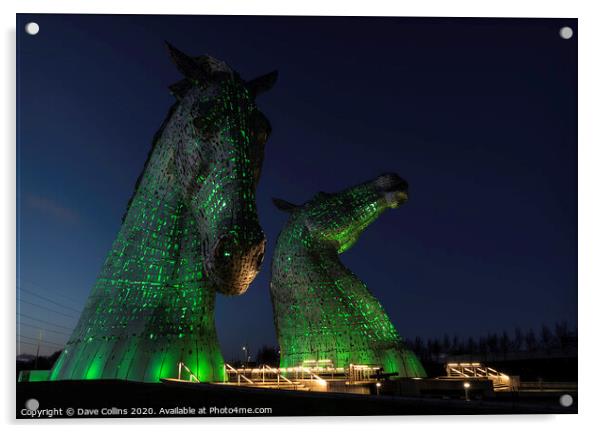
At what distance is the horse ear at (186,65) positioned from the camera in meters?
7.32

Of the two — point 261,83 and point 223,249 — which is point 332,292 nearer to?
point 261,83

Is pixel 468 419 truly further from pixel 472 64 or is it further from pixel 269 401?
pixel 472 64

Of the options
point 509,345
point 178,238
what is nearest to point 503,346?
point 509,345

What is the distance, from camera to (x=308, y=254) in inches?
566

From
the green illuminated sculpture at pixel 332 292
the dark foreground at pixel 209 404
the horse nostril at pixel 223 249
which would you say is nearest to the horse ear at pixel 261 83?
the horse nostril at pixel 223 249

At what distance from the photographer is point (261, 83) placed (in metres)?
8.14

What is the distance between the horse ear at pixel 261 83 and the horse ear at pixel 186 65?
71 centimetres

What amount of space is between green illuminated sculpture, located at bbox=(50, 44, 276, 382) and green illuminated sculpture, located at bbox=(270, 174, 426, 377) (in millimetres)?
5694

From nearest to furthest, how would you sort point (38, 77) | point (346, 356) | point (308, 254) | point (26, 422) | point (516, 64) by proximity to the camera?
point (26, 422) < point (38, 77) < point (516, 64) < point (346, 356) < point (308, 254)

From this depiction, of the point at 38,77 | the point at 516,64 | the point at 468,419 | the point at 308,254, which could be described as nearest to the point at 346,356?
the point at 308,254

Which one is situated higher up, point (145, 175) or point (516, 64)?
point (516, 64)

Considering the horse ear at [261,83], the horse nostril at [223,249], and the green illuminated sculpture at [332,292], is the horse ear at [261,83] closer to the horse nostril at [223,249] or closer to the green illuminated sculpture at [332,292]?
the horse nostril at [223,249]
